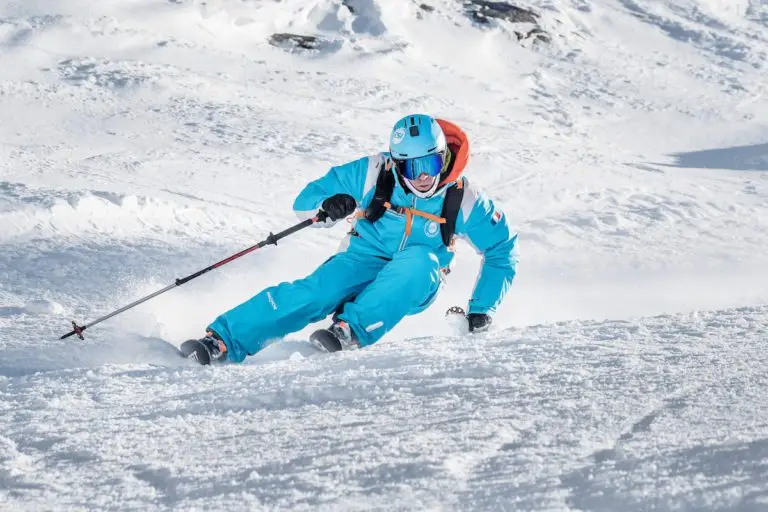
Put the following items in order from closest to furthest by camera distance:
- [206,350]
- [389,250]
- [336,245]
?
[206,350] → [389,250] → [336,245]

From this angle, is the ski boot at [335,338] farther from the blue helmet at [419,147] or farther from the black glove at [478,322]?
the blue helmet at [419,147]

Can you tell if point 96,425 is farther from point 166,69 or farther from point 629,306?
point 166,69

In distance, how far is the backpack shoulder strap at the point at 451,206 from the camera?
4.71 meters

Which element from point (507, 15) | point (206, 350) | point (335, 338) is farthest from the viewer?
point (507, 15)

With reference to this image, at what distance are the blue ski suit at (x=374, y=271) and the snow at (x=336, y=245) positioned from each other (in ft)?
0.75

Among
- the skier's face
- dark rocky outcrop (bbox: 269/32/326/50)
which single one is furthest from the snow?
the skier's face

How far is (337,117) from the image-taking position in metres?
12.0

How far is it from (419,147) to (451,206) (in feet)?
1.29

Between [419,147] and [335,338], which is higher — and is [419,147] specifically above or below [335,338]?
above

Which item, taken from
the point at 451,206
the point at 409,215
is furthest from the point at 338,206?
the point at 451,206

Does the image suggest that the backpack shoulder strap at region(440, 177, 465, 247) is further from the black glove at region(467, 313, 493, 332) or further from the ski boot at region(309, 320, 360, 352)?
the ski boot at region(309, 320, 360, 352)

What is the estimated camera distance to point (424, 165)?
457cm

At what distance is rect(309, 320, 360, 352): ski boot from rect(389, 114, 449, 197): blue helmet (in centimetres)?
94

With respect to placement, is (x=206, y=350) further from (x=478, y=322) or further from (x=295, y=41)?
(x=295, y=41)
